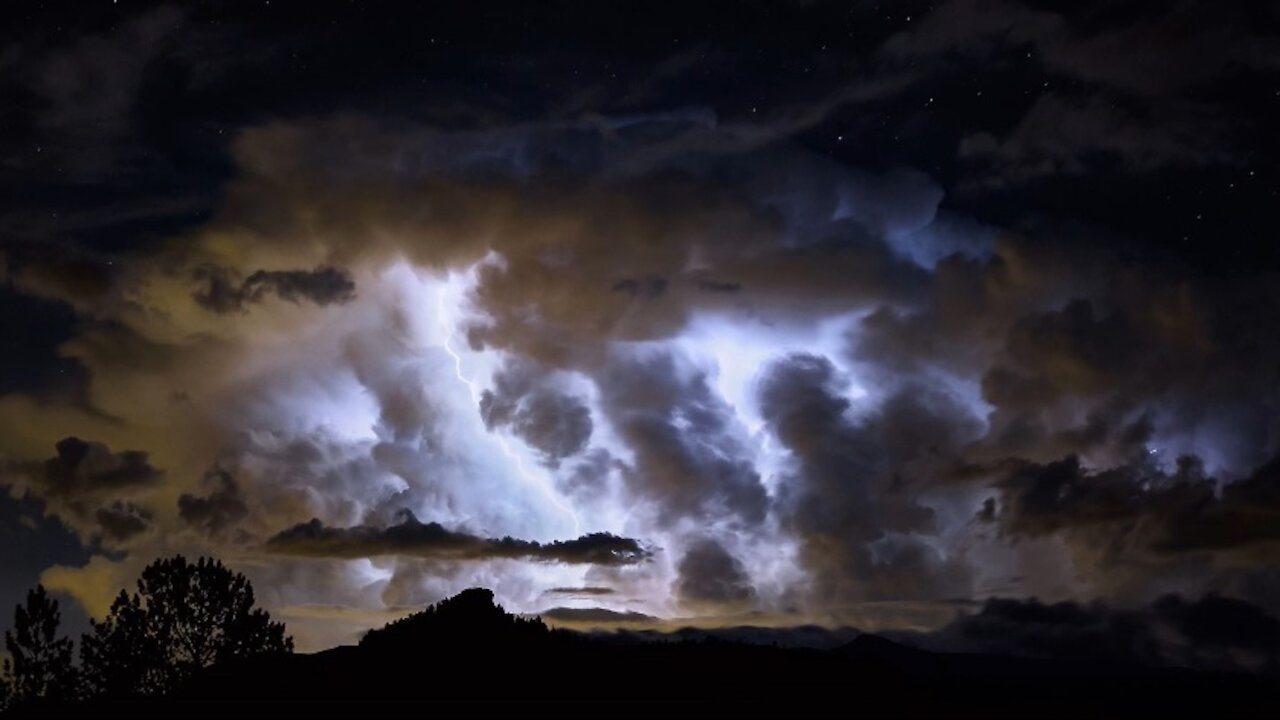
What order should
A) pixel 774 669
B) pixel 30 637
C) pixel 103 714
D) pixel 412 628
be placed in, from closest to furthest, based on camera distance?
pixel 774 669 → pixel 103 714 → pixel 412 628 → pixel 30 637

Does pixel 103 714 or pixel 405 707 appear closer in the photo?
pixel 405 707

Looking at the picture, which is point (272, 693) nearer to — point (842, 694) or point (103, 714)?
point (103, 714)

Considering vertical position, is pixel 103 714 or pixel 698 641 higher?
pixel 698 641

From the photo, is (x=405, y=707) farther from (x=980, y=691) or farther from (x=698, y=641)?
(x=980, y=691)

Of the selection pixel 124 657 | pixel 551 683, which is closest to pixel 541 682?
pixel 551 683

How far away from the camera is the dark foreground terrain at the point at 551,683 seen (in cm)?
→ 4391

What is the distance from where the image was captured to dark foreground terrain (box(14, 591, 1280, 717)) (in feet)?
144

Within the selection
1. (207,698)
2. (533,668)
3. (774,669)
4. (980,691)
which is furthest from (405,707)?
(980,691)

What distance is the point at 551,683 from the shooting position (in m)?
46.1

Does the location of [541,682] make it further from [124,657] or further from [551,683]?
[124,657]

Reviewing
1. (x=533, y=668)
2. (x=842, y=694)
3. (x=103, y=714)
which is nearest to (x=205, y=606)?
(x=103, y=714)

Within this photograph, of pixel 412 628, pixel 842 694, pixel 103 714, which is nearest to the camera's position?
pixel 842 694

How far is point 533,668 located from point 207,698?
48.7ft

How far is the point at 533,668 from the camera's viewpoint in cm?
4812
